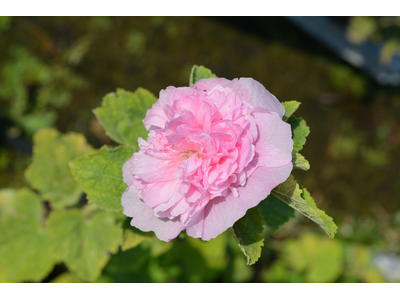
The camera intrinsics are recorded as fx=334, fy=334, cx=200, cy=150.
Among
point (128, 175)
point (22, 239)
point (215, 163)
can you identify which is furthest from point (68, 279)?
point (215, 163)

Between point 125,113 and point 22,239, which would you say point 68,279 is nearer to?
point 22,239

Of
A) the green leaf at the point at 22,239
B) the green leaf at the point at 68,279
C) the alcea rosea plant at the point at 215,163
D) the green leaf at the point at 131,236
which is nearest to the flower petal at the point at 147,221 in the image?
the alcea rosea plant at the point at 215,163

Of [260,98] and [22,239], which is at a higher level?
[260,98]

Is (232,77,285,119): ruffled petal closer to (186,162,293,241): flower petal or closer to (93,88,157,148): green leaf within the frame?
(186,162,293,241): flower petal

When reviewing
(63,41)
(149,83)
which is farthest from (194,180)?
(63,41)

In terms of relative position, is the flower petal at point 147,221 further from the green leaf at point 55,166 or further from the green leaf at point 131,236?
the green leaf at point 55,166

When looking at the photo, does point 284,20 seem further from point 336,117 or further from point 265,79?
point 336,117
